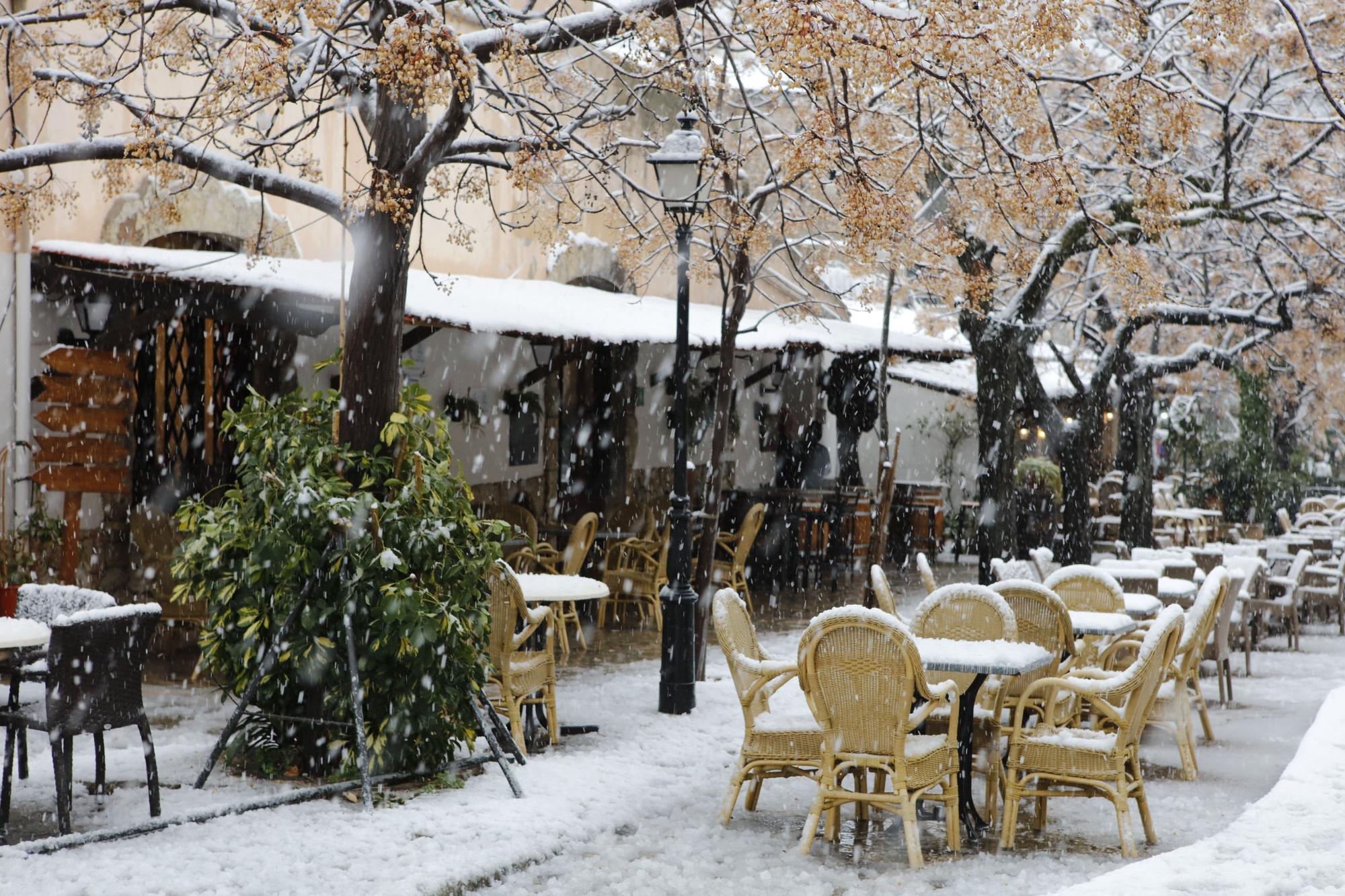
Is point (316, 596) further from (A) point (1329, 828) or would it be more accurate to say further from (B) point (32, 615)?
(A) point (1329, 828)

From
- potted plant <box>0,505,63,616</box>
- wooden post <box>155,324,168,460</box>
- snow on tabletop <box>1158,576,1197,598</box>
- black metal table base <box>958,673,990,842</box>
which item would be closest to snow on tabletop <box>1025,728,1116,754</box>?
black metal table base <box>958,673,990,842</box>

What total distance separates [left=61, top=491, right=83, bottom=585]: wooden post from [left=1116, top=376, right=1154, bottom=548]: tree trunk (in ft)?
43.4

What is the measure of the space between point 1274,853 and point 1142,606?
481 cm

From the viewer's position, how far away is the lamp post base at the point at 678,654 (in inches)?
339

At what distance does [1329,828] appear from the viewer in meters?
4.43

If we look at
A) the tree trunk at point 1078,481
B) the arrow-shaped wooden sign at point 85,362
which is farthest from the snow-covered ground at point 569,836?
the tree trunk at point 1078,481

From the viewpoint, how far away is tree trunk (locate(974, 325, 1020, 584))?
46.2 feet

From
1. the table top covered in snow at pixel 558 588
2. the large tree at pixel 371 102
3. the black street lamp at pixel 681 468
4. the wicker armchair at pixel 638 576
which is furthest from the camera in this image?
the wicker armchair at pixel 638 576

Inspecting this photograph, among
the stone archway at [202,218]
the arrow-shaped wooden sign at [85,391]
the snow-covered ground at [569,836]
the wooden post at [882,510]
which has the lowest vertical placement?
the snow-covered ground at [569,836]

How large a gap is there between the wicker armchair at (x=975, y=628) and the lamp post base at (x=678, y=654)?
7.77 feet

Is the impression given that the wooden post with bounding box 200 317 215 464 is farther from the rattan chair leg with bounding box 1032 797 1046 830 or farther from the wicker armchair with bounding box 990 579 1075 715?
the rattan chair leg with bounding box 1032 797 1046 830

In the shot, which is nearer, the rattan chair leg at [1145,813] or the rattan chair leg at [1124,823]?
→ the rattan chair leg at [1124,823]

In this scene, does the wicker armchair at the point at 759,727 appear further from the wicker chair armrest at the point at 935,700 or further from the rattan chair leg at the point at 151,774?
the rattan chair leg at the point at 151,774

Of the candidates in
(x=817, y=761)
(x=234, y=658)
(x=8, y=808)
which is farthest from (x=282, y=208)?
(x=817, y=761)
